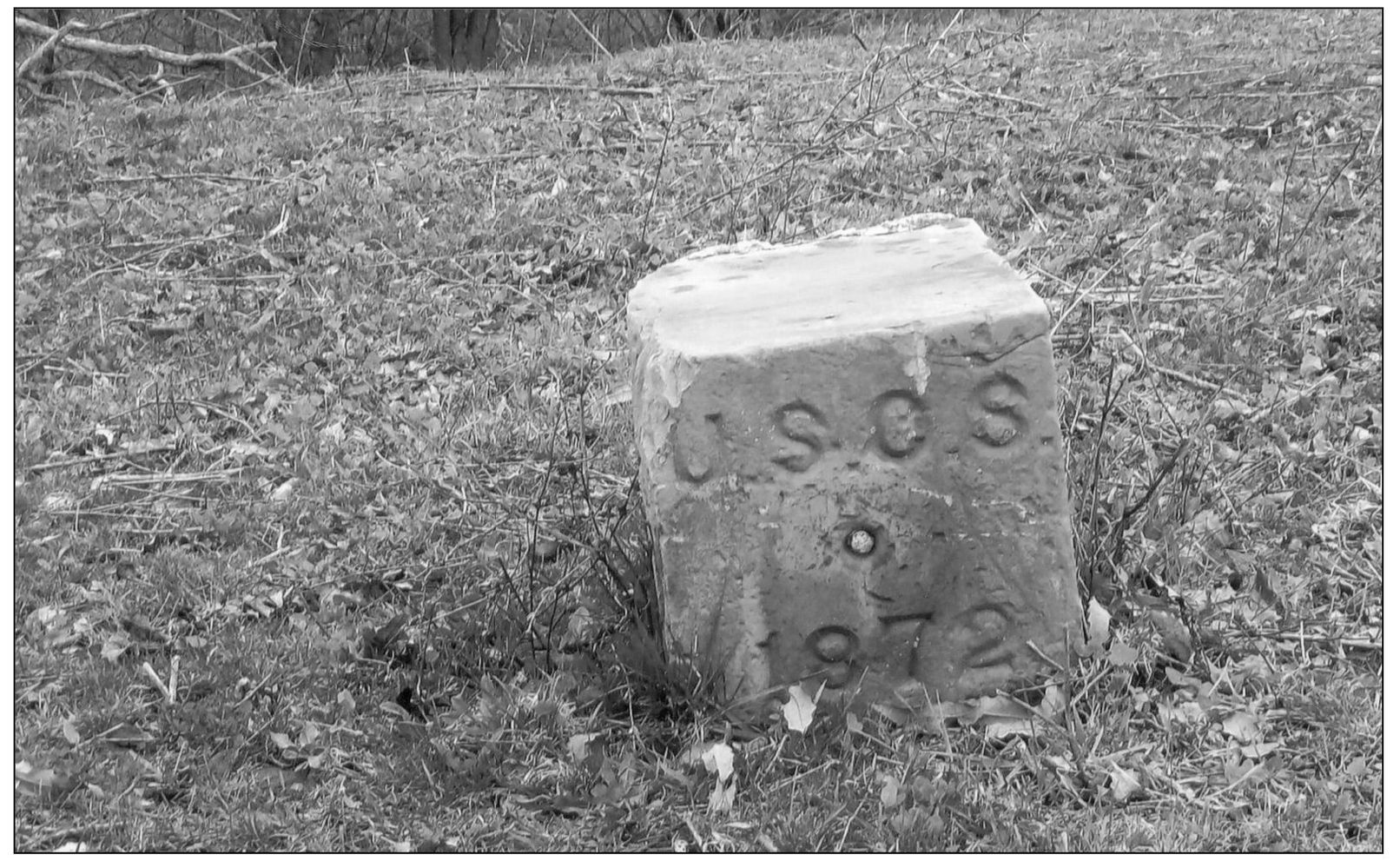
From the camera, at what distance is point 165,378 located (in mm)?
5148

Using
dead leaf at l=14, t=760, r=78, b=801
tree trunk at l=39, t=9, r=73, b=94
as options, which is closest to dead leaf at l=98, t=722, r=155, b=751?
dead leaf at l=14, t=760, r=78, b=801

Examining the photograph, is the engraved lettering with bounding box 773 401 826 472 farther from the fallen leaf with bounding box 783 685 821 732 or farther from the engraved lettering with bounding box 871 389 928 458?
the fallen leaf with bounding box 783 685 821 732

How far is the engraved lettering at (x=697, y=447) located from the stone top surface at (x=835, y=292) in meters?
0.14

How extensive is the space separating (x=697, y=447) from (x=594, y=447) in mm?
1774

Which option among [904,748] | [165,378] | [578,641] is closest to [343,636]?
[578,641]

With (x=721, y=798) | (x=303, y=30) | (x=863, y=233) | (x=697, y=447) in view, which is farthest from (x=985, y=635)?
(x=303, y=30)

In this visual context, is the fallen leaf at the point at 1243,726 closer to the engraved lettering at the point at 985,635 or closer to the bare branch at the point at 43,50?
the engraved lettering at the point at 985,635

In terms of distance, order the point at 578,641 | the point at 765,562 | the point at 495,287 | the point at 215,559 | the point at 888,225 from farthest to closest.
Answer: the point at 495,287
the point at 215,559
the point at 888,225
the point at 578,641
the point at 765,562

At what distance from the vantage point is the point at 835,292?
118 inches

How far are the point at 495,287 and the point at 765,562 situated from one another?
3.24 metres

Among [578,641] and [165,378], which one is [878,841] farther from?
[165,378]

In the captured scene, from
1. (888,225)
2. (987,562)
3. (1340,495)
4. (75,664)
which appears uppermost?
(888,225)

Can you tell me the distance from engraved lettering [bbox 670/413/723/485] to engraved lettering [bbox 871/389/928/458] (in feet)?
1.08

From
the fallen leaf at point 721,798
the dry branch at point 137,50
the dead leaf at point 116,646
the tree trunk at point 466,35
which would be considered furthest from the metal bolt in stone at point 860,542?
the tree trunk at point 466,35
